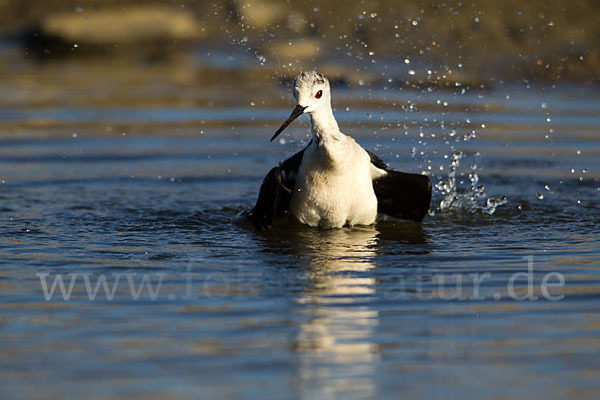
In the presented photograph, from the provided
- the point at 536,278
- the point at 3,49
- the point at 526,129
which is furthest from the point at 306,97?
the point at 3,49

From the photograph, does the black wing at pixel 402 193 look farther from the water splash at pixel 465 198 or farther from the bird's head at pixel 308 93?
the bird's head at pixel 308 93

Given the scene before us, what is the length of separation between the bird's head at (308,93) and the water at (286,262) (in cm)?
100

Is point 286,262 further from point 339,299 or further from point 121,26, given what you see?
point 121,26

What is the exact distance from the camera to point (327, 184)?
8.29m

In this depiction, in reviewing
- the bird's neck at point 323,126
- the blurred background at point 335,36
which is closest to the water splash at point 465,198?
the bird's neck at point 323,126

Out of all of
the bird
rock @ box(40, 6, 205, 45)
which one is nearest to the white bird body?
the bird

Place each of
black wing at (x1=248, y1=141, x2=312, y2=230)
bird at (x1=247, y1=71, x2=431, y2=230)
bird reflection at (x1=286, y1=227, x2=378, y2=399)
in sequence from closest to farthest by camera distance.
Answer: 1. bird reflection at (x1=286, y1=227, x2=378, y2=399)
2. bird at (x1=247, y1=71, x2=431, y2=230)
3. black wing at (x1=248, y1=141, x2=312, y2=230)

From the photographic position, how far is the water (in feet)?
17.5

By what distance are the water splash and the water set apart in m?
0.03

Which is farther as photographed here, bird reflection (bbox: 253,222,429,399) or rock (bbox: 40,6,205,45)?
rock (bbox: 40,6,205,45)

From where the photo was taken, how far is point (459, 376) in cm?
524

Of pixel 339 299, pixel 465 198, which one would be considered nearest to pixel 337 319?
pixel 339 299

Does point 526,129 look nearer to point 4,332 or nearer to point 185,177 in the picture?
point 185,177

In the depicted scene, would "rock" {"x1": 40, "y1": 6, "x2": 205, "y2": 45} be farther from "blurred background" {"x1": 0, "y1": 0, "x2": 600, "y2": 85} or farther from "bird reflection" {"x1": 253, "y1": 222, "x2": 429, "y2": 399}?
"bird reflection" {"x1": 253, "y1": 222, "x2": 429, "y2": 399}
